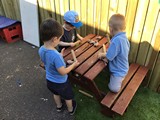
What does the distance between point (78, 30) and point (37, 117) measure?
6.61 feet

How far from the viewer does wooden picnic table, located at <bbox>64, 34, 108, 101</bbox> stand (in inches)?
110

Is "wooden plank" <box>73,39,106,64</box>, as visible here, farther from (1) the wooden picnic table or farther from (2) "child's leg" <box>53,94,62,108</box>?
(2) "child's leg" <box>53,94,62,108</box>

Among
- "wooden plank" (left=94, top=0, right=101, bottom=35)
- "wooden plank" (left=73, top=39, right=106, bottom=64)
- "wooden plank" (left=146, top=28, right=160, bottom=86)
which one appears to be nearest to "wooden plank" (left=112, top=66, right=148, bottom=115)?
"wooden plank" (left=146, top=28, right=160, bottom=86)

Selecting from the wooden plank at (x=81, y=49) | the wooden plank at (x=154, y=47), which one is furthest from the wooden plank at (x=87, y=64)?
the wooden plank at (x=154, y=47)

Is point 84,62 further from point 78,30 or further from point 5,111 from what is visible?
point 5,111

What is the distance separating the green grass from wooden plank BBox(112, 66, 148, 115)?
39 centimetres

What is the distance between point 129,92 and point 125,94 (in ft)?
0.27

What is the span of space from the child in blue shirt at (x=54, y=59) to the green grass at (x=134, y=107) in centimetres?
31

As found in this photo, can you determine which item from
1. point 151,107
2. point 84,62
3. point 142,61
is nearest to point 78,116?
point 84,62

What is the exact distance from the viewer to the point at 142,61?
3.29 meters

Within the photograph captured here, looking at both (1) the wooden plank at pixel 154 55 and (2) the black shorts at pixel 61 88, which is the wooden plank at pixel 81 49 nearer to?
(2) the black shorts at pixel 61 88

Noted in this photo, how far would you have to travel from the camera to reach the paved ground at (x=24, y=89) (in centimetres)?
306

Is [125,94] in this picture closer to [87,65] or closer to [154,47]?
[87,65]

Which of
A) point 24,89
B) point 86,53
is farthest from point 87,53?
point 24,89
